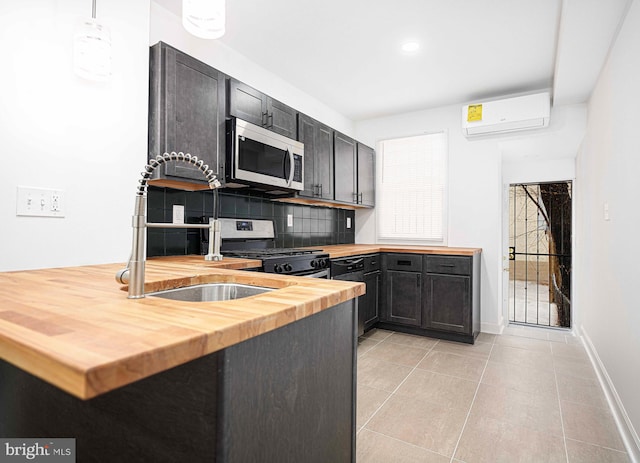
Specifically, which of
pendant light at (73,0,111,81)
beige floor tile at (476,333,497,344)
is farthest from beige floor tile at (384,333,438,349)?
pendant light at (73,0,111,81)

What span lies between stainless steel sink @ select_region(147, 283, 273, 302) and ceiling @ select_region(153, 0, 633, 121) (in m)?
1.89

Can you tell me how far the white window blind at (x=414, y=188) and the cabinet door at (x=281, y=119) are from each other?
5.58ft

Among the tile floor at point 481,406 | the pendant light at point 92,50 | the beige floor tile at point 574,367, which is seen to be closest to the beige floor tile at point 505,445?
the tile floor at point 481,406

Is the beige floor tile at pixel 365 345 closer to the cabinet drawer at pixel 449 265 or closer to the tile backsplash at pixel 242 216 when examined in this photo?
the cabinet drawer at pixel 449 265

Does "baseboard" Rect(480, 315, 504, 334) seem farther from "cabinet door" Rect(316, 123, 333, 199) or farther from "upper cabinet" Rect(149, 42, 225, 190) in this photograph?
"upper cabinet" Rect(149, 42, 225, 190)

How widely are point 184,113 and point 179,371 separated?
1.84 metres

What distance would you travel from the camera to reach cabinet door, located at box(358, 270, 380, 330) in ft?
11.2

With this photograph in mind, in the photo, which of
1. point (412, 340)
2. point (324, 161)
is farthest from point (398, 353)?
point (324, 161)

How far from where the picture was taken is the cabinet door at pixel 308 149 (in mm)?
3224

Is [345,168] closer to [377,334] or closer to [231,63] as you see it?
[231,63]

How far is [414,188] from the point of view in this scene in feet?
14.0

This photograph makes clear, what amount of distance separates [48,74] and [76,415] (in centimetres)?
154

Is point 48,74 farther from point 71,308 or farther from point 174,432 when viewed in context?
point 174,432

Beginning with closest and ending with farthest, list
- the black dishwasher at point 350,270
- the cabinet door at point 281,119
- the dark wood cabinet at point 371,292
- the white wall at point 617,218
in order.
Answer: the white wall at point 617,218 < the cabinet door at point 281,119 < the black dishwasher at point 350,270 < the dark wood cabinet at point 371,292
